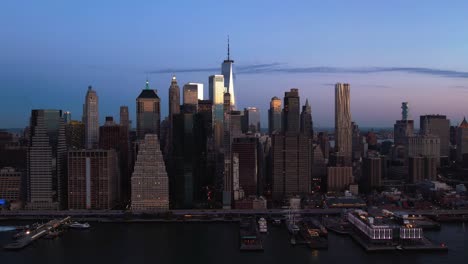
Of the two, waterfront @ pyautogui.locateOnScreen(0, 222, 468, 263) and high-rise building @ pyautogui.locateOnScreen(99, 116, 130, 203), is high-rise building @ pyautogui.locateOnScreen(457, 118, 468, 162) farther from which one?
high-rise building @ pyautogui.locateOnScreen(99, 116, 130, 203)

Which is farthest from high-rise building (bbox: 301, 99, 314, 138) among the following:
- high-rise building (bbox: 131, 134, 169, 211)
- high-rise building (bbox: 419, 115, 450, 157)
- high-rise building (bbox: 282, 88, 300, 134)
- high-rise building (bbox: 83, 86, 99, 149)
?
high-rise building (bbox: 131, 134, 169, 211)

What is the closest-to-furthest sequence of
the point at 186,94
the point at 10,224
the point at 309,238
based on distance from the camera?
the point at 309,238, the point at 10,224, the point at 186,94

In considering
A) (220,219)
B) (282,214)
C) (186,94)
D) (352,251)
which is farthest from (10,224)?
(186,94)

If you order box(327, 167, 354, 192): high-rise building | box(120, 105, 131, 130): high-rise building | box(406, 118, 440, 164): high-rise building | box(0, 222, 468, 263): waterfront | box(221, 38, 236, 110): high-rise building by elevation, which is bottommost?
box(0, 222, 468, 263): waterfront

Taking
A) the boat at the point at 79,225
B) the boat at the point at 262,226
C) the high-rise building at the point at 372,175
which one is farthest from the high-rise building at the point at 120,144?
the high-rise building at the point at 372,175

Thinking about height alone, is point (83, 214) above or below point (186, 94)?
below

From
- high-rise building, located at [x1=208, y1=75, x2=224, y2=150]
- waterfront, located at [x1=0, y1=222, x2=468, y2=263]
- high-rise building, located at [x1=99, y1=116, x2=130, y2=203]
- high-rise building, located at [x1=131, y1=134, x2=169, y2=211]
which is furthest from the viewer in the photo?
high-rise building, located at [x1=208, y1=75, x2=224, y2=150]

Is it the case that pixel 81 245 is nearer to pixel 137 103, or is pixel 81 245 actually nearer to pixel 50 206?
pixel 50 206
